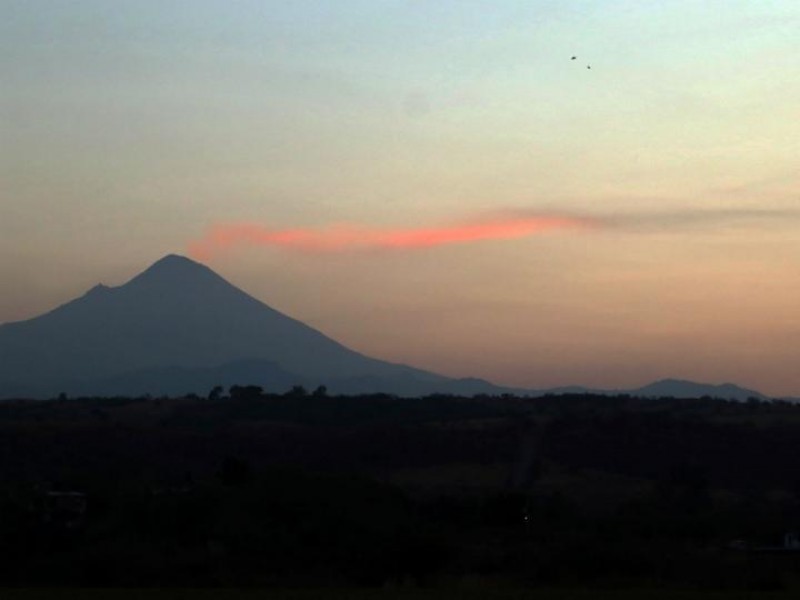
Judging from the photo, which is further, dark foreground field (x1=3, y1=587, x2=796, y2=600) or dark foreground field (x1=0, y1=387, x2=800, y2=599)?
dark foreground field (x1=0, y1=387, x2=800, y2=599)

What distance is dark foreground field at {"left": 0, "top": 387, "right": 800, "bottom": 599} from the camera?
38844mm

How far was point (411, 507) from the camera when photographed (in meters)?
47.5

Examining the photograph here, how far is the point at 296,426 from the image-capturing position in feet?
270

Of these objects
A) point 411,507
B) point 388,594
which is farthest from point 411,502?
point 388,594

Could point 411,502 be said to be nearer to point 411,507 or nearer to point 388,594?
point 411,507

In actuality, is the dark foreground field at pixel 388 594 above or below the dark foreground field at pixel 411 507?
below

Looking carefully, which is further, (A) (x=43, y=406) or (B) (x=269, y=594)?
(A) (x=43, y=406)

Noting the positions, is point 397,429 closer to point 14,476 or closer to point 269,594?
point 14,476

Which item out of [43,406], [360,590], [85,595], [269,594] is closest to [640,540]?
[360,590]

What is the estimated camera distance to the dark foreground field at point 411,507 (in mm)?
38844

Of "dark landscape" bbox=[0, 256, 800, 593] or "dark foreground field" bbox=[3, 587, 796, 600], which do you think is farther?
"dark landscape" bbox=[0, 256, 800, 593]

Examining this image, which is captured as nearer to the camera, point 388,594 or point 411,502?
point 388,594

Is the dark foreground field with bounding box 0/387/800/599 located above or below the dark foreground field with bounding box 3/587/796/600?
above

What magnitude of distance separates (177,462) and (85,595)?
122ft
